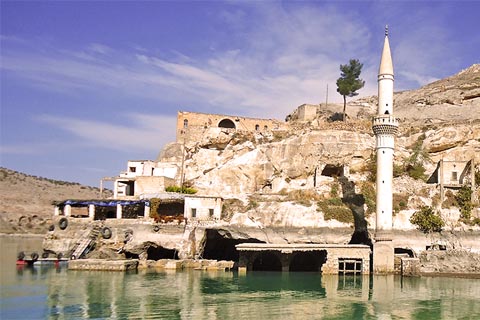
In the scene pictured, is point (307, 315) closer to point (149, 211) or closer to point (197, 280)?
point (197, 280)

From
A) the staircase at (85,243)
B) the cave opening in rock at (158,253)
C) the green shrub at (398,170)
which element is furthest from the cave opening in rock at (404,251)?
the staircase at (85,243)

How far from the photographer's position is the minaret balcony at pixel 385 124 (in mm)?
42375

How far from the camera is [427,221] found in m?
44.3

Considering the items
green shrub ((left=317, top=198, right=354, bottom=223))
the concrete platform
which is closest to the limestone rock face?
green shrub ((left=317, top=198, right=354, bottom=223))

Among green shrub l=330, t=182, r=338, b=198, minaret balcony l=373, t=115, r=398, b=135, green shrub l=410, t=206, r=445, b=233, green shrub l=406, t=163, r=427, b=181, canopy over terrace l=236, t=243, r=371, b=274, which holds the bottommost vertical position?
canopy over terrace l=236, t=243, r=371, b=274

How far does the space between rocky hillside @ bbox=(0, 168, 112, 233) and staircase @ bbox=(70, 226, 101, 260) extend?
53.5 metres

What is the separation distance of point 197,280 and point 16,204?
263 feet

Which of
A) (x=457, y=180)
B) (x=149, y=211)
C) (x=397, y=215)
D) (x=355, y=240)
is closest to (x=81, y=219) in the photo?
(x=149, y=211)

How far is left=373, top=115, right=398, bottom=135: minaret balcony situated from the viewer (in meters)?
A: 42.4

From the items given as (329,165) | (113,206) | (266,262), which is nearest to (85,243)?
(113,206)

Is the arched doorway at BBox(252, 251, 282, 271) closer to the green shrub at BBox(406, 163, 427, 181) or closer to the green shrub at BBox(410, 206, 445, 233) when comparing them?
the green shrub at BBox(410, 206, 445, 233)

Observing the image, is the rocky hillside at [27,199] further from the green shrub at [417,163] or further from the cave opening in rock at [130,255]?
the green shrub at [417,163]

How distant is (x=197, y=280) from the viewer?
1447 inches

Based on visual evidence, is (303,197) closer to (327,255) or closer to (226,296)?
(327,255)
